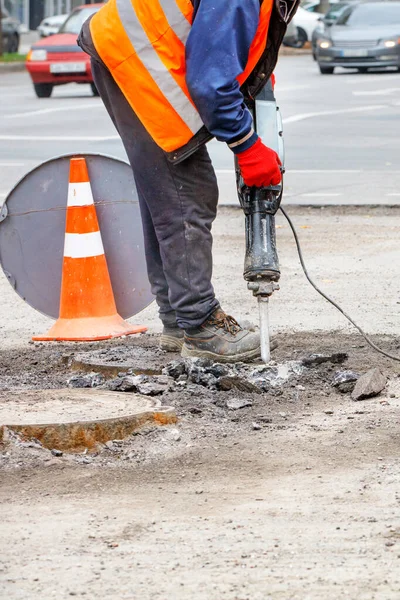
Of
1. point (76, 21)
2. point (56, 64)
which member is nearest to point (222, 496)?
point (56, 64)

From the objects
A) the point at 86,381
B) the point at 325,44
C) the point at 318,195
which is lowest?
the point at 325,44

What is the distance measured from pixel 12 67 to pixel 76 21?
29.0ft

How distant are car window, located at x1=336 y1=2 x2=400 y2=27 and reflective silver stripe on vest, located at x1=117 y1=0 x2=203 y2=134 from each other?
2285cm

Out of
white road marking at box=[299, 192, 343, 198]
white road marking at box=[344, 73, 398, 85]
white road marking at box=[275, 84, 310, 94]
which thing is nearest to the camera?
white road marking at box=[299, 192, 343, 198]

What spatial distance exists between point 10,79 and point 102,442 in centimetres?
2646

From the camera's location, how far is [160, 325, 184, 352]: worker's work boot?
18.3ft

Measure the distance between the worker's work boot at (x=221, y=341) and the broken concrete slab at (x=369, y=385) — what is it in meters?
0.56

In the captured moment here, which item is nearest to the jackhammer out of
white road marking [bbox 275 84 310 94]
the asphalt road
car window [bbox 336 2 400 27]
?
the asphalt road

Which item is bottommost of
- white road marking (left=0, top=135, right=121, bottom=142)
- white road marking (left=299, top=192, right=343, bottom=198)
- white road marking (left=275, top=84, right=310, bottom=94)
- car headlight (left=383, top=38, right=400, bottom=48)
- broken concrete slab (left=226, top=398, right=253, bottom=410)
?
car headlight (left=383, top=38, right=400, bottom=48)

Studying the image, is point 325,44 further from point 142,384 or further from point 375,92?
point 142,384

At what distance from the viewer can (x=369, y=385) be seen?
484 centimetres

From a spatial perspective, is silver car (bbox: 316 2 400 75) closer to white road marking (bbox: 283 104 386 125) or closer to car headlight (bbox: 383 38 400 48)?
car headlight (bbox: 383 38 400 48)

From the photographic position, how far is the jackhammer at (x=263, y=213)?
5016 mm

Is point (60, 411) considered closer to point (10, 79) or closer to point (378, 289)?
point (378, 289)
